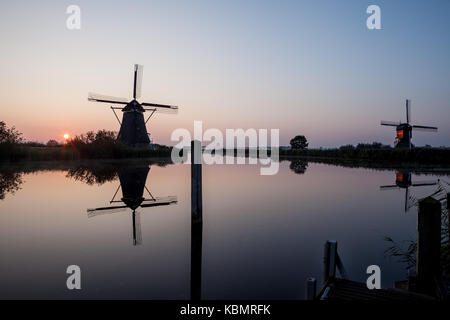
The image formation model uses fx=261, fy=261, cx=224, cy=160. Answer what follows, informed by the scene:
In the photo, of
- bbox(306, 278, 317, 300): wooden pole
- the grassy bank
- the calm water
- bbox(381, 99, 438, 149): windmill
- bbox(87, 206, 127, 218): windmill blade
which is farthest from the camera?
bbox(381, 99, 438, 149): windmill

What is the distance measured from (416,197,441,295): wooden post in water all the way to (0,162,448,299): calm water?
162 centimetres

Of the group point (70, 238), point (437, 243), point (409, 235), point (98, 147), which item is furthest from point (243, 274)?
point (98, 147)

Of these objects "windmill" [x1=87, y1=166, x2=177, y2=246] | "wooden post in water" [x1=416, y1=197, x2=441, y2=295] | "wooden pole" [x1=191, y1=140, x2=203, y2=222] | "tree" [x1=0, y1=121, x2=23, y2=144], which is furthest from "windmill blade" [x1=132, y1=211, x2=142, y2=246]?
"tree" [x1=0, y1=121, x2=23, y2=144]

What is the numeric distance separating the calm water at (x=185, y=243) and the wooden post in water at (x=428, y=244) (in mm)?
1624

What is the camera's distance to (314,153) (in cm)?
6347

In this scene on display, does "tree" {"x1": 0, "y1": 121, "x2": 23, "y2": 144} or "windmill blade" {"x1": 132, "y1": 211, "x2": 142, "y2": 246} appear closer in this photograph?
"windmill blade" {"x1": 132, "y1": 211, "x2": 142, "y2": 246}

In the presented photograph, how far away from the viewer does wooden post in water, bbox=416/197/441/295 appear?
3033mm

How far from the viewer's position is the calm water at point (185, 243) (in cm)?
438

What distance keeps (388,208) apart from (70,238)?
436 inches

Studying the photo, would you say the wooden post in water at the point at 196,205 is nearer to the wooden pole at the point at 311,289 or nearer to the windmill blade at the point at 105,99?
the wooden pole at the point at 311,289

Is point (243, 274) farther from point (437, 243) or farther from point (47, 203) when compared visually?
point (47, 203)

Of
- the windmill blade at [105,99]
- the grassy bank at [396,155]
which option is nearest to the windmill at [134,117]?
the windmill blade at [105,99]

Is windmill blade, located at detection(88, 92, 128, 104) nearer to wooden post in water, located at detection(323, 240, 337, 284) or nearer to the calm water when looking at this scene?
the calm water
